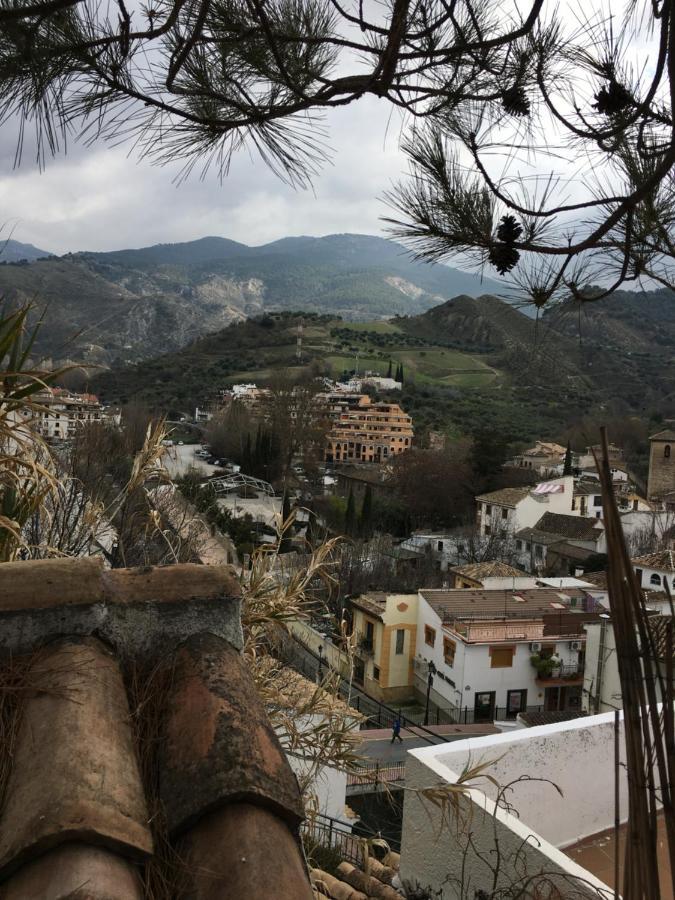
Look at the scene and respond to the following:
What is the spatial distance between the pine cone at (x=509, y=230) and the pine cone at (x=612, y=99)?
0.39 m

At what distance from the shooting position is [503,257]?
6.89 feet

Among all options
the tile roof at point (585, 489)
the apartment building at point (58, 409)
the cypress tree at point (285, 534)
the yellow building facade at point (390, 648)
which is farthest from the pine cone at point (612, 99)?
the tile roof at point (585, 489)

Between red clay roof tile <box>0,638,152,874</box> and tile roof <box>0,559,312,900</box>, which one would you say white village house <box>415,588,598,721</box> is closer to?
tile roof <box>0,559,312,900</box>

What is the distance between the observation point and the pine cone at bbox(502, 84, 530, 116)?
221 cm

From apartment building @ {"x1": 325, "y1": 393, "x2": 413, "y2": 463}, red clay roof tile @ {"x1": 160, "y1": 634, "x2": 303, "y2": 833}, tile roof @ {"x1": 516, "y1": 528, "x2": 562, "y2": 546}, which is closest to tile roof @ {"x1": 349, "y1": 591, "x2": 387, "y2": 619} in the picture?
tile roof @ {"x1": 516, "y1": 528, "x2": 562, "y2": 546}

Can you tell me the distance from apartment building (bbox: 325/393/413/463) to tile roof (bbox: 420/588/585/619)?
23098 mm

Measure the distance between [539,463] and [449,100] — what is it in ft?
115

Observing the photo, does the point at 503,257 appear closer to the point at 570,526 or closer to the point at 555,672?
the point at 555,672

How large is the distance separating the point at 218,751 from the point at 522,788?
331 centimetres

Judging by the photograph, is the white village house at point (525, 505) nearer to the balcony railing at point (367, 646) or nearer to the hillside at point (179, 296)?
the balcony railing at point (367, 646)

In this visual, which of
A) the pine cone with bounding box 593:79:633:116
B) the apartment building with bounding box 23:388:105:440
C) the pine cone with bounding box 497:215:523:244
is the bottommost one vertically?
the apartment building with bounding box 23:388:105:440

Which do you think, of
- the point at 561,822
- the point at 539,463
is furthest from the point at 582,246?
the point at 539,463

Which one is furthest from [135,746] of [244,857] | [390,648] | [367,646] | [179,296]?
[179,296]

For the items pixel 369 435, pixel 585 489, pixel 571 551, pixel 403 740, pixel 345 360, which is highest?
pixel 345 360
